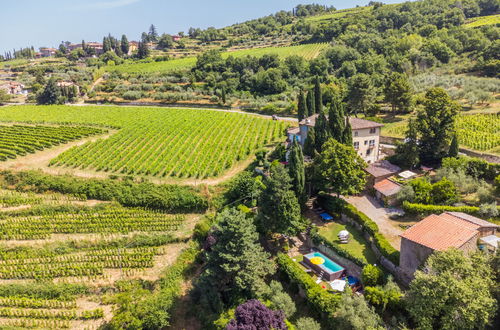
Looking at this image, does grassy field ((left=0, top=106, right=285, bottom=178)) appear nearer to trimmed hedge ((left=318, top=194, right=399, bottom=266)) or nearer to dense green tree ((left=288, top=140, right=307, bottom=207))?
dense green tree ((left=288, top=140, right=307, bottom=207))

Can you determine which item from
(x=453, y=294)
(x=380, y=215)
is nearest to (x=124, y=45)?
(x=380, y=215)

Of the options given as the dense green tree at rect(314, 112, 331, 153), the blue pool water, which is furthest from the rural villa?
the blue pool water

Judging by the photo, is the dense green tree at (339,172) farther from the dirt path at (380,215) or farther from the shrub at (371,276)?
→ the shrub at (371,276)

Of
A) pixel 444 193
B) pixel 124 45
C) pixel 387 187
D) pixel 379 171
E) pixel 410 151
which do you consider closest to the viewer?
pixel 444 193

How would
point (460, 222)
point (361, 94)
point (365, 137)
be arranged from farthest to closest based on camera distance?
point (361, 94) → point (365, 137) → point (460, 222)

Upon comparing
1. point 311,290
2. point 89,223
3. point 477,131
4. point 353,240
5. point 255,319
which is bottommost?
point 311,290

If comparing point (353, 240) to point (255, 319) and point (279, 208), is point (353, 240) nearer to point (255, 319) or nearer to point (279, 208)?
point (279, 208)

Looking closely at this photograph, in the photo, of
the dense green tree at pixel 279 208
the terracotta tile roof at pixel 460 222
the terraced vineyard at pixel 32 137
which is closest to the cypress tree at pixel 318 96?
the dense green tree at pixel 279 208
